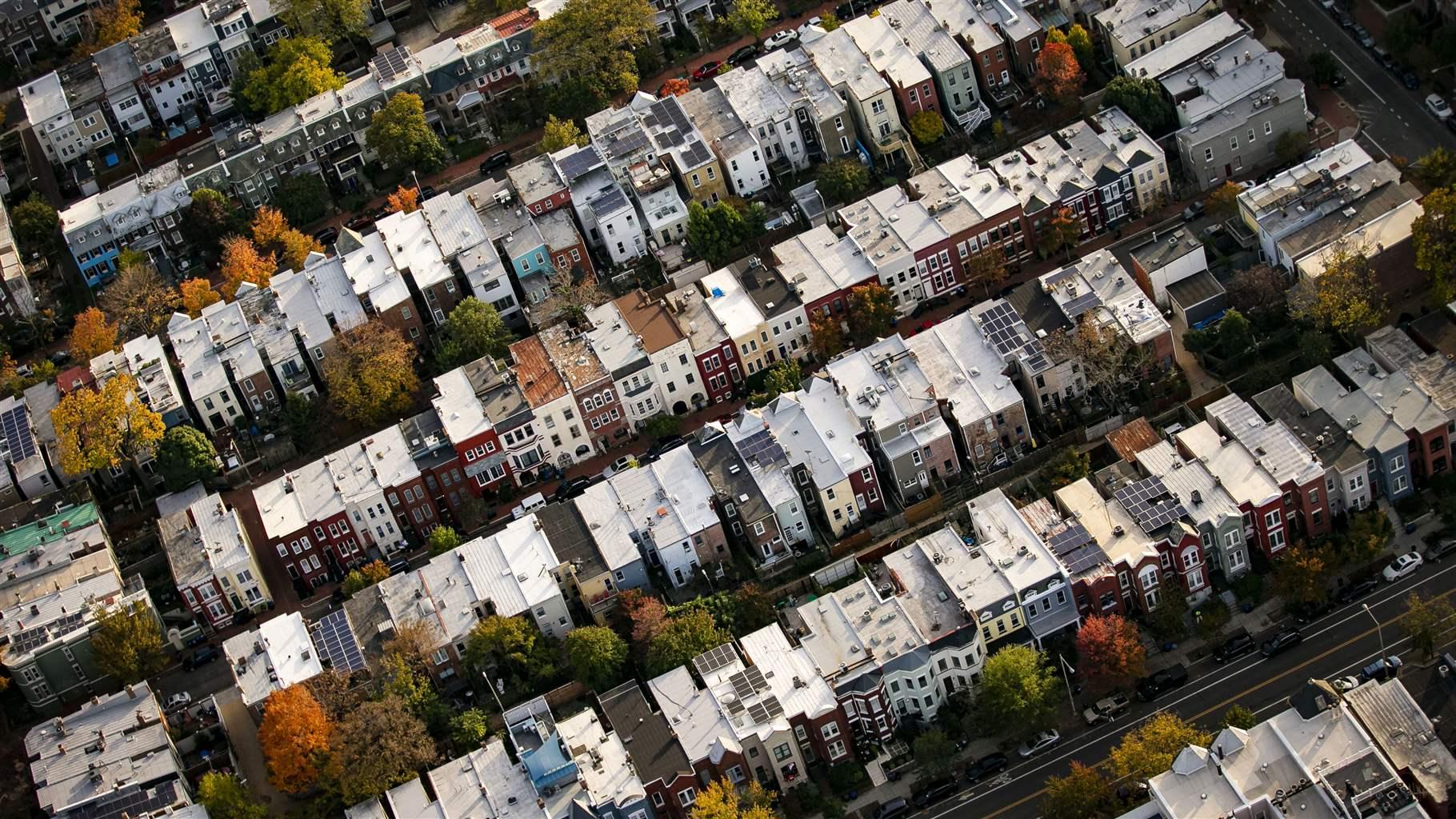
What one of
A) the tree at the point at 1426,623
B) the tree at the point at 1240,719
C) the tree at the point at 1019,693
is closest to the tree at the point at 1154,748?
the tree at the point at 1240,719

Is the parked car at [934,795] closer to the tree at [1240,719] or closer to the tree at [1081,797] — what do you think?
the tree at [1081,797]

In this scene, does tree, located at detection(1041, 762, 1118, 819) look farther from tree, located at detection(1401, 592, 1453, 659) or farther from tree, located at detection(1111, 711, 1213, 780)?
tree, located at detection(1401, 592, 1453, 659)

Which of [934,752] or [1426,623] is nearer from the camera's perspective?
[1426,623]

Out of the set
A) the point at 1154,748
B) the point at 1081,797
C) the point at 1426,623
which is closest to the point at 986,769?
the point at 1081,797

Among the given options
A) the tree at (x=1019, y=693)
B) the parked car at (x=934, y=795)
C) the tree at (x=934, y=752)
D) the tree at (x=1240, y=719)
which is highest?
the tree at (x=1019, y=693)

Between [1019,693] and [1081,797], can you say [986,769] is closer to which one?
[1019,693]

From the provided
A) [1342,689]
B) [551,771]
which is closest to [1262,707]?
[1342,689]
